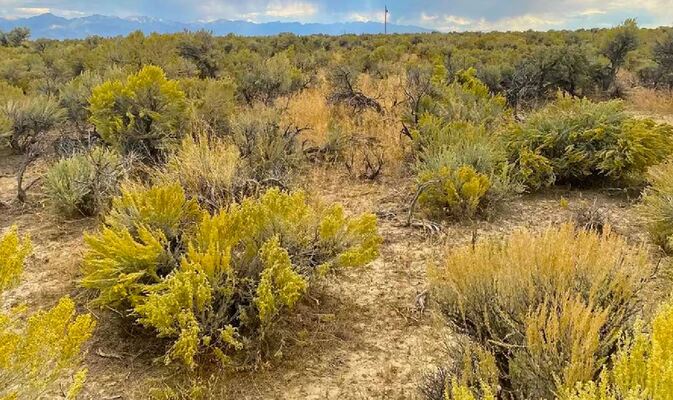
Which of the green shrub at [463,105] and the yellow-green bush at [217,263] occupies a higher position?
the green shrub at [463,105]

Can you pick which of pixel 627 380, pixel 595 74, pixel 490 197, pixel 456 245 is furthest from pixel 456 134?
pixel 595 74

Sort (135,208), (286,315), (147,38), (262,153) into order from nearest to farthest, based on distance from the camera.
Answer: (286,315), (135,208), (262,153), (147,38)

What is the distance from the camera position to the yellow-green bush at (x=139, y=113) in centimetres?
768

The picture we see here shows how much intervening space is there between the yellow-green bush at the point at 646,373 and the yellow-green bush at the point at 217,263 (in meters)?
2.09

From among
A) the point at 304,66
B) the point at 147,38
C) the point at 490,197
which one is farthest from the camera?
the point at 304,66

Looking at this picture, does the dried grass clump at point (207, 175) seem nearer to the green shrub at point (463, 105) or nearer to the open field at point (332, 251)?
the open field at point (332, 251)

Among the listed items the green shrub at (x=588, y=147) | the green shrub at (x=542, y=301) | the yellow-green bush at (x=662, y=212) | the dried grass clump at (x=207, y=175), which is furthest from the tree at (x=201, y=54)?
the green shrub at (x=542, y=301)

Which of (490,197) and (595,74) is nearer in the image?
(490,197)

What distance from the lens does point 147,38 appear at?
1661 cm

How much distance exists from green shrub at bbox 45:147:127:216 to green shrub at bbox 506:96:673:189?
5.11 metres

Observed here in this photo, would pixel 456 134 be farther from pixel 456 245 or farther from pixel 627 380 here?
pixel 627 380

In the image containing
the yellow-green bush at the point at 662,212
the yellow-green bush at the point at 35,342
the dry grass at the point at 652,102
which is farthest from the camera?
the dry grass at the point at 652,102

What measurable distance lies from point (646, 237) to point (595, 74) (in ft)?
36.7

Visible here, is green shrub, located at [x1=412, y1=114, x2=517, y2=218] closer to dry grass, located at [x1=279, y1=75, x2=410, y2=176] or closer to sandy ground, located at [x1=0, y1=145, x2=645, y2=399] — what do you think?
sandy ground, located at [x1=0, y1=145, x2=645, y2=399]
